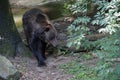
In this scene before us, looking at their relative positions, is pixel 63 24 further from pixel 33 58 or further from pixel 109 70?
pixel 109 70

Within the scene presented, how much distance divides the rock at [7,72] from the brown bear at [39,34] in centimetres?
113

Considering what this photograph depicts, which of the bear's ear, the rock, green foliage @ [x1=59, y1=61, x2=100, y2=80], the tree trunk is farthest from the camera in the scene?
the bear's ear

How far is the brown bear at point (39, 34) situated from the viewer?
24.8ft

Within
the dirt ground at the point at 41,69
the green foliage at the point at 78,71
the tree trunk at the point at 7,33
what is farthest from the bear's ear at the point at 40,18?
the green foliage at the point at 78,71

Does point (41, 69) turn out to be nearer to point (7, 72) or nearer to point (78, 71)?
point (78, 71)

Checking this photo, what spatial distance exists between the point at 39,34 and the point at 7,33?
0.71 metres

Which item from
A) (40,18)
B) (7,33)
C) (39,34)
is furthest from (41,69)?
(40,18)

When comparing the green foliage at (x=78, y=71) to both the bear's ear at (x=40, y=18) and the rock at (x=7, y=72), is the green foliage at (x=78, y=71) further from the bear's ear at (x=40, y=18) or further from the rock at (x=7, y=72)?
the bear's ear at (x=40, y=18)

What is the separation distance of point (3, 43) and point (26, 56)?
61 cm

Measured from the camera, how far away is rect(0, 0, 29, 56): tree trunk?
7.49 m

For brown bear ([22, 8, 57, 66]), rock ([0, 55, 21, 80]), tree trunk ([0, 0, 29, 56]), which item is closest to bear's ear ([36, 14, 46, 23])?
brown bear ([22, 8, 57, 66])

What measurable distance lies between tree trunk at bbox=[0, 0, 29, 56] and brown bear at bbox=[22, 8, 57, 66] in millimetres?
349

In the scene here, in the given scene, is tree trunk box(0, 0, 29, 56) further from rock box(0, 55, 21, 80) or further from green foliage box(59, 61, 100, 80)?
green foliage box(59, 61, 100, 80)

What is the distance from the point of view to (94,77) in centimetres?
629
